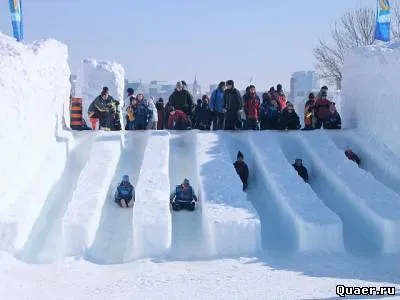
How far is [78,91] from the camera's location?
24906 millimetres

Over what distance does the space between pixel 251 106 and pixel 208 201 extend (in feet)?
15.9

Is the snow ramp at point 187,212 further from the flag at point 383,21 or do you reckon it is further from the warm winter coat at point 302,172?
the flag at point 383,21

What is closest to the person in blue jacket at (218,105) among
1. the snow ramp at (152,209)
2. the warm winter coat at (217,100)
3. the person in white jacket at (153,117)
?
the warm winter coat at (217,100)

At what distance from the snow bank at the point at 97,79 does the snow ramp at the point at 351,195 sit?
10417 millimetres

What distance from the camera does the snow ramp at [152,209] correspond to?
10.3m

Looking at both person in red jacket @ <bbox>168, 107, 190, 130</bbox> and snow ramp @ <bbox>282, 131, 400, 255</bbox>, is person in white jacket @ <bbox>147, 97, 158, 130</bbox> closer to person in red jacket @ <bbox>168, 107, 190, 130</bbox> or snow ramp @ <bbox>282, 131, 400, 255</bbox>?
person in red jacket @ <bbox>168, 107, 190, 130</bbox>

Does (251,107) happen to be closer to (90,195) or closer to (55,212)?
(90,195)

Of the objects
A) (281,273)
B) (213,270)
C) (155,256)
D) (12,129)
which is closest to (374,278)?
(281,273)

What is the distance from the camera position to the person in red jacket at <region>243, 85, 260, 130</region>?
1568 cm

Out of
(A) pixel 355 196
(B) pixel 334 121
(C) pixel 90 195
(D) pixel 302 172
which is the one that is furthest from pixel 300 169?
(C) pixel 90 195

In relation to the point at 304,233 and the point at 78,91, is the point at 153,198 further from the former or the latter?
the point at 78,91

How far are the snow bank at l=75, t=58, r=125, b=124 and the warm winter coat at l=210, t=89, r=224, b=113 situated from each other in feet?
28.4

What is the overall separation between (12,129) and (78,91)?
13.8 metres

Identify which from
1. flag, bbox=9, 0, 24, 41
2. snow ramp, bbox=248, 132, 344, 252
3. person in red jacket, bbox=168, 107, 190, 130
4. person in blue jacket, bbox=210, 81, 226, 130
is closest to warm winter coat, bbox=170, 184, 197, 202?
snow ramp, bbox=248, 132, 344, 252
